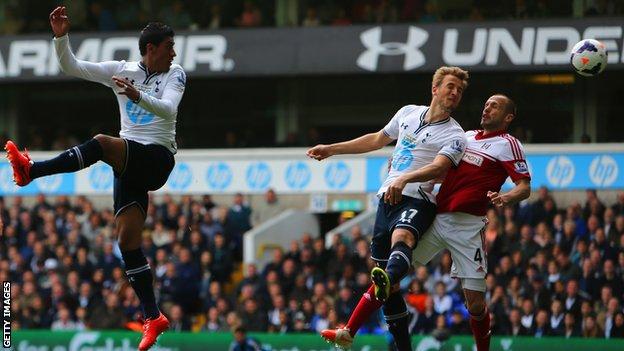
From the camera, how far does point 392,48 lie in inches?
1059

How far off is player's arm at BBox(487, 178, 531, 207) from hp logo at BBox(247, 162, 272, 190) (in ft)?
51.0

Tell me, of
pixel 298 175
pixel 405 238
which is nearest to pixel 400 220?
pixel 405 238

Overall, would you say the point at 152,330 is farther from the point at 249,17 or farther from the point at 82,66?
the point at 249,17

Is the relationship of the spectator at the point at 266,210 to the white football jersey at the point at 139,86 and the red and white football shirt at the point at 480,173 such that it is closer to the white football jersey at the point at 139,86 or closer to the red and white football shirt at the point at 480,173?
the red and white football shirt at the point at 480,173

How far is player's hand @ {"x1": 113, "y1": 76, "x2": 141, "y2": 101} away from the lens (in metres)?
10.6

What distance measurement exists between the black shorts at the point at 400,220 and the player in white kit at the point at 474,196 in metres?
0.19

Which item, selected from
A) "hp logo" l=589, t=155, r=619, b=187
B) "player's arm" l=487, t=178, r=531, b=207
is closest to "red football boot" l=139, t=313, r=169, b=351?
"player's arm" l=487, t=178, r=531, b=207

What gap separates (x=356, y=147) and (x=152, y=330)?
97.8 inches

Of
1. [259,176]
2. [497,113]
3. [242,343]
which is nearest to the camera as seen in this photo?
[497,113]

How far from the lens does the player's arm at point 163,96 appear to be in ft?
34.9

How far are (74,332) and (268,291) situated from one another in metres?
3.06

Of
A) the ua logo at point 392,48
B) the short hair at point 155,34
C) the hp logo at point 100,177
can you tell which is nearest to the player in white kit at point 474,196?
the short hair at point 155,34

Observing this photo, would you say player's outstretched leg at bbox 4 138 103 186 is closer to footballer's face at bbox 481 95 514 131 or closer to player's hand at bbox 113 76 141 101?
player's hand at bbox 113 76 141 101

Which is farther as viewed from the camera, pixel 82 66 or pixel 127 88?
pixel 82 66
